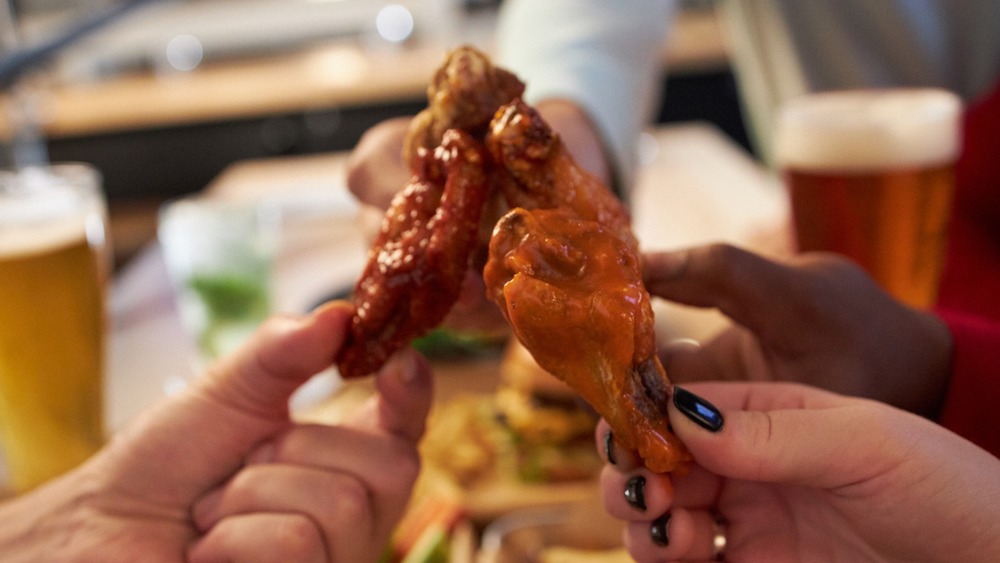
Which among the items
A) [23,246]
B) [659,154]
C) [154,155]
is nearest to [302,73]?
[154,155]

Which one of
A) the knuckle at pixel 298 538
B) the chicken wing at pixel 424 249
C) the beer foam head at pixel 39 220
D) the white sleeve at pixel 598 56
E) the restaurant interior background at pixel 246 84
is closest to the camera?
the chicken wing at pixel 424 249

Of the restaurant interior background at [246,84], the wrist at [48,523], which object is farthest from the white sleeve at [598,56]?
the restaurant interior background at [246,84]

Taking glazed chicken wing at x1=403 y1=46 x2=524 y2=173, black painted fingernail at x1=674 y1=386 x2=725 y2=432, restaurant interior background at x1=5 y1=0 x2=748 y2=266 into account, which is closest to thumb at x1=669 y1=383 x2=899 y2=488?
black painted fingernail at x1=674 y1=386 x2=725 y2=432

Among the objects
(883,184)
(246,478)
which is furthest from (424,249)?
(883,184)

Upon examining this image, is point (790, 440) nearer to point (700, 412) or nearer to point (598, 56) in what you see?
point (700, 412)

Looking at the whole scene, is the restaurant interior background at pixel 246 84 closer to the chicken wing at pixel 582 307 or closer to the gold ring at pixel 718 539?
the gold ring at pixel 718 539

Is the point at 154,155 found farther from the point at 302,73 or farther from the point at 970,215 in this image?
the point at 970,215

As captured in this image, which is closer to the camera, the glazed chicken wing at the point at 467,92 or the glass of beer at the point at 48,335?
the glazed chicken wing at the point at 467,92
